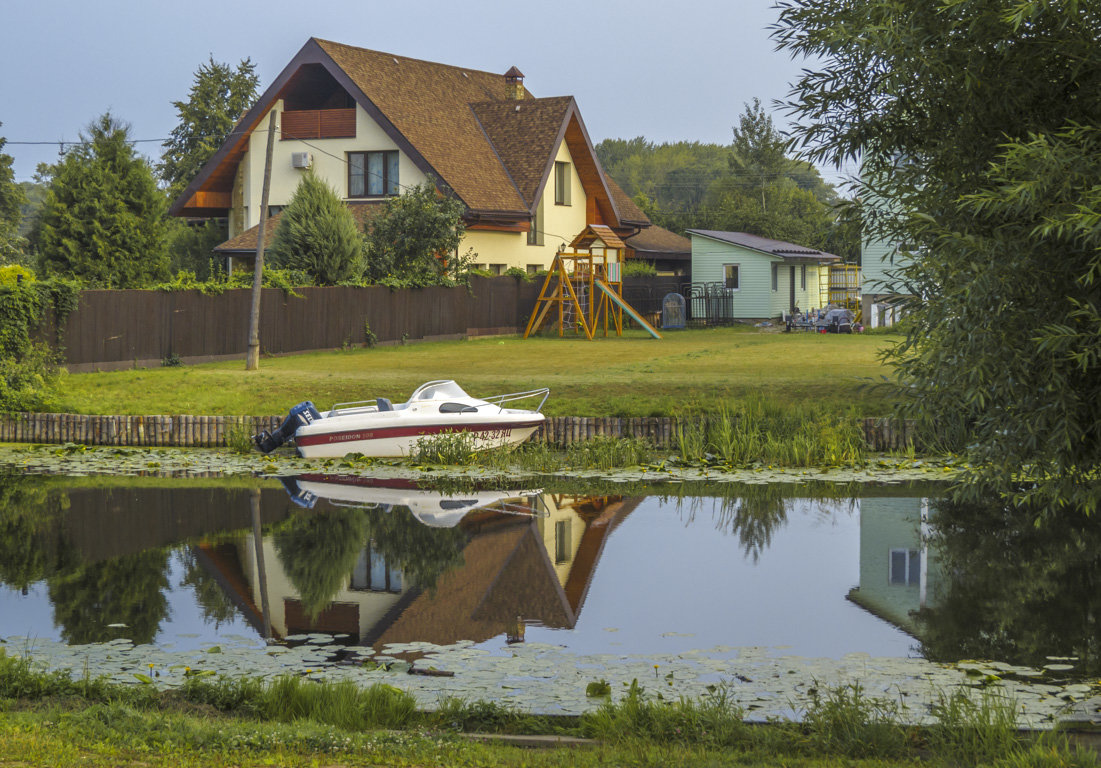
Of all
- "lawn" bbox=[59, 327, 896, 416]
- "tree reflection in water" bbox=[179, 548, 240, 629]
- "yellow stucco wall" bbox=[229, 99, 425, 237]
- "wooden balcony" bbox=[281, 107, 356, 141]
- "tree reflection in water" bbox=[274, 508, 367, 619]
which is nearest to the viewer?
"tree reflection in water" bbox=[179, 548, 240, 629]

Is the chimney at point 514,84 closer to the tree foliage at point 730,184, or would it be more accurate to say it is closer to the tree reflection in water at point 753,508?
the tree foliage at point 730,184

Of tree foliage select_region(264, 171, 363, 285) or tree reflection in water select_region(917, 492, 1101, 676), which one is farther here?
tree foliage select_region(264, 171, 363, 285)

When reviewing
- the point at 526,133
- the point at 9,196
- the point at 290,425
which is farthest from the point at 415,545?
the point at 9,196

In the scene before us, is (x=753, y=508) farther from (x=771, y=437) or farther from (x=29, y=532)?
(x=29, y=532)

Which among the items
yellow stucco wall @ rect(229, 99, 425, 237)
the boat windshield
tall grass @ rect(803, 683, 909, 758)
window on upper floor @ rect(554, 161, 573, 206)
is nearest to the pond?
tall grass @ rect(803, 683, 909, 758)

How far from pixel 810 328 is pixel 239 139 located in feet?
65.5

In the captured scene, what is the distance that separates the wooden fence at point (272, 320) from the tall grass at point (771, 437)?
44.8 feet

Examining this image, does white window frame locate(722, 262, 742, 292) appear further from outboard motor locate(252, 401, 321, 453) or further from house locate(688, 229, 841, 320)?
outboard motor locate(252, 401, 321, 453)

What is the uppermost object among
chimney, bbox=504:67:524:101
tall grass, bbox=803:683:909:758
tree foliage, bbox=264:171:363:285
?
chimney, bbox=504:67:524:101

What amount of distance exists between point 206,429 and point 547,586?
10055 mm

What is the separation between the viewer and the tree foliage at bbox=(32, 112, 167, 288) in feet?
135

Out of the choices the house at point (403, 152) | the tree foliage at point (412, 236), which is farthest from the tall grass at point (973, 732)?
the house at point (403, 152)

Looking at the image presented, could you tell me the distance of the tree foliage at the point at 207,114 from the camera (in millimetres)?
63469

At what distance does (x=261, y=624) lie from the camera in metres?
9.70
